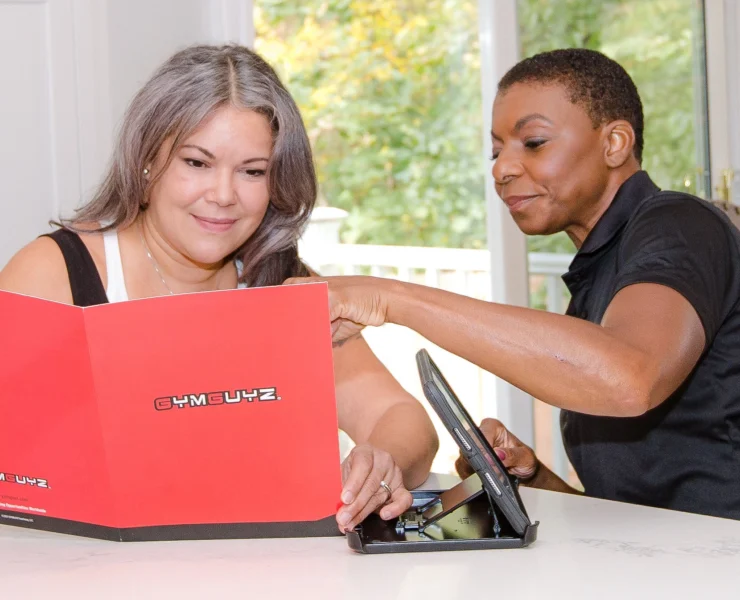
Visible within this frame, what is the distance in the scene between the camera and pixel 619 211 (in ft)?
5.38

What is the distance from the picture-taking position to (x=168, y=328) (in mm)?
1128

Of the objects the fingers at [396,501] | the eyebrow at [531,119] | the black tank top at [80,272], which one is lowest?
the fingers at [396,501]

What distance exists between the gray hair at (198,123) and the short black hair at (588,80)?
380mm

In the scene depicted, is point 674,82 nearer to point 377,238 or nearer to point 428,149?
point 428,149

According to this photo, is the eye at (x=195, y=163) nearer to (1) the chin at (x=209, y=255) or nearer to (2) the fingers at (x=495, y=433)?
(1) the chin at (x=209, y=255)

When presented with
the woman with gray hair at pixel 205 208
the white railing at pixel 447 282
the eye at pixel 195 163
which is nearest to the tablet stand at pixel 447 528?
the woman with gray hair at pixel 205 208

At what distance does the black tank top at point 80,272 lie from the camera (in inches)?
67.0

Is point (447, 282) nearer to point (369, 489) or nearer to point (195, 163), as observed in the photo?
point (195, 163)

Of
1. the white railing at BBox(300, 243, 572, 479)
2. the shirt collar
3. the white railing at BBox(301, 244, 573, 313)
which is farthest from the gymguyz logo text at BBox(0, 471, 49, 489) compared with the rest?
the white railing at BBox(301, 244, 573, 313)

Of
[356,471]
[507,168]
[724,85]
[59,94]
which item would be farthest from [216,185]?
[724,85]

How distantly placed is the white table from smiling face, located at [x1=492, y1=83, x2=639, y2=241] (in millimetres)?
604

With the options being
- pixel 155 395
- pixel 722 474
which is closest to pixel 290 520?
pixel 155 395

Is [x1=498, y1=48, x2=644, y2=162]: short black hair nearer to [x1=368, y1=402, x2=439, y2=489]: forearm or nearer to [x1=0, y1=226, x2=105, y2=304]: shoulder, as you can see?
[x1=368, y1=402, x2=439, y2=489]: forearm

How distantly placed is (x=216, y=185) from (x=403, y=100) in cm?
173
